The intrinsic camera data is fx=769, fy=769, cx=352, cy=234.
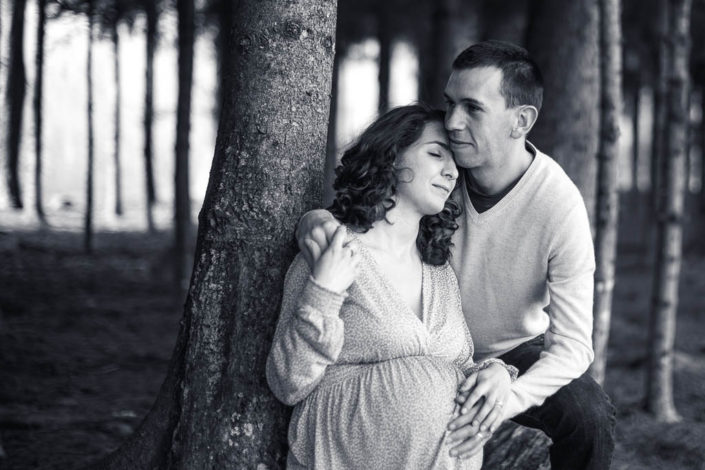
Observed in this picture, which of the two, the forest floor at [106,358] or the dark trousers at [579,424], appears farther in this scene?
the forest floor at [106,358]

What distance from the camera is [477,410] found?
271cm

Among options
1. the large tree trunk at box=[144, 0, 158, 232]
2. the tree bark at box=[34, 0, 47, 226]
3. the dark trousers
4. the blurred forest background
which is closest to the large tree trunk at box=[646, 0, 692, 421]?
the blurred forest background

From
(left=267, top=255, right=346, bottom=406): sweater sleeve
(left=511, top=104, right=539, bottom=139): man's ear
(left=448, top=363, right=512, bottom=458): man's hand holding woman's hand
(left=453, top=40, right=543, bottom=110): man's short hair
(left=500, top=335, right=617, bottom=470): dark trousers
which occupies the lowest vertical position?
(left=500, top=335, right=617, bottom=470): dark trousers

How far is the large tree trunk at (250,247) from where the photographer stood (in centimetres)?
299

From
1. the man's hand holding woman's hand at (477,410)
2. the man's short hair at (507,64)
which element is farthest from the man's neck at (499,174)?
the man's hand holding woman's hand at (477,410)

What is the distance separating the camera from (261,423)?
299 centimetres

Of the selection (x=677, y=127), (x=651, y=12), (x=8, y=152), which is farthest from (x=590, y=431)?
(x=8, y=152)

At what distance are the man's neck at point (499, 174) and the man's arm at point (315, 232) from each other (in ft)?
2.50

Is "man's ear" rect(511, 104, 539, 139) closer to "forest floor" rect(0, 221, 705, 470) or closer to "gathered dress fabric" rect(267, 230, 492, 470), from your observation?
"gathered dress fabric" rect(267, 230, 492, 470)

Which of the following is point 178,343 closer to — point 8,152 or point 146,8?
point 146,8

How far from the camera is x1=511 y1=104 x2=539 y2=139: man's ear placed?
325cm

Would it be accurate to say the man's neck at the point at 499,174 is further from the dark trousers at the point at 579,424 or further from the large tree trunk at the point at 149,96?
the large tree trunk at the point at 149,96

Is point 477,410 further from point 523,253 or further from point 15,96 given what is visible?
point 15,96

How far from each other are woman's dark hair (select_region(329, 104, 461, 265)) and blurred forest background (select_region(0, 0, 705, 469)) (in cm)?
24
